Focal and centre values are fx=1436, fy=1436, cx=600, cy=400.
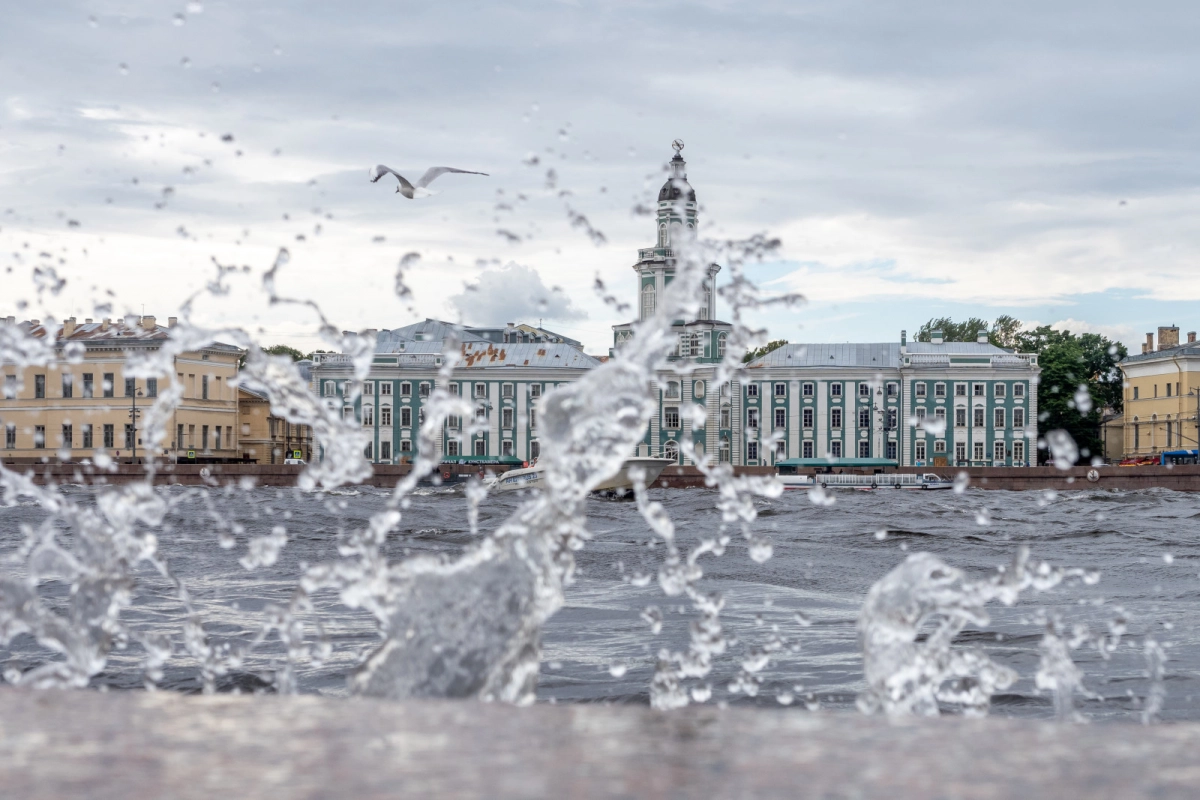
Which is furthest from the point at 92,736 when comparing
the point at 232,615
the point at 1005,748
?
the point at 232,615

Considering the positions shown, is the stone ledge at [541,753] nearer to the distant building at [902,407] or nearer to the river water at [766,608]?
the river water at [766,608]

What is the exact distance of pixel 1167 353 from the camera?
73000mm

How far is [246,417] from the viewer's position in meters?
71.4

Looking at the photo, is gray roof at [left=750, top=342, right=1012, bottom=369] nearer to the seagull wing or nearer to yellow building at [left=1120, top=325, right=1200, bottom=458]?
yellow building at [left=1120, top=325, right=1200, bottom=458]

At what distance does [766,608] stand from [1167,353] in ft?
229

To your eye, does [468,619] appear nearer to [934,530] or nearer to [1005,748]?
[1005,748]

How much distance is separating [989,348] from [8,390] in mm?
64325

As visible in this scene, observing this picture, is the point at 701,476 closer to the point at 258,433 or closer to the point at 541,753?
the point at 258,433

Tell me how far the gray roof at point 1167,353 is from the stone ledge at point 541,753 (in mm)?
75338

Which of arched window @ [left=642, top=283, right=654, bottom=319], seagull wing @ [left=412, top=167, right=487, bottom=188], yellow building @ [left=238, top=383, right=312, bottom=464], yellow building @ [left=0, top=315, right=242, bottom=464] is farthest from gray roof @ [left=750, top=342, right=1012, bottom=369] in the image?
seagull wing @ [left=412, top=167, right=487, bottom=188]

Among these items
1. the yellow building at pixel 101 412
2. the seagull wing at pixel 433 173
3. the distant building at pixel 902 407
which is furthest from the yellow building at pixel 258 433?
the seagull wing at pixel 433 173

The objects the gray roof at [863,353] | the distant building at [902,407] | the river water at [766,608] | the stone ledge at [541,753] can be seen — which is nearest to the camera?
the stone ledge at [541,753]

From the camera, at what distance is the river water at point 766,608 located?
19.3 ft

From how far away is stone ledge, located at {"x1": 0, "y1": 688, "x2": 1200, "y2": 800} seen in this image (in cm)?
125
